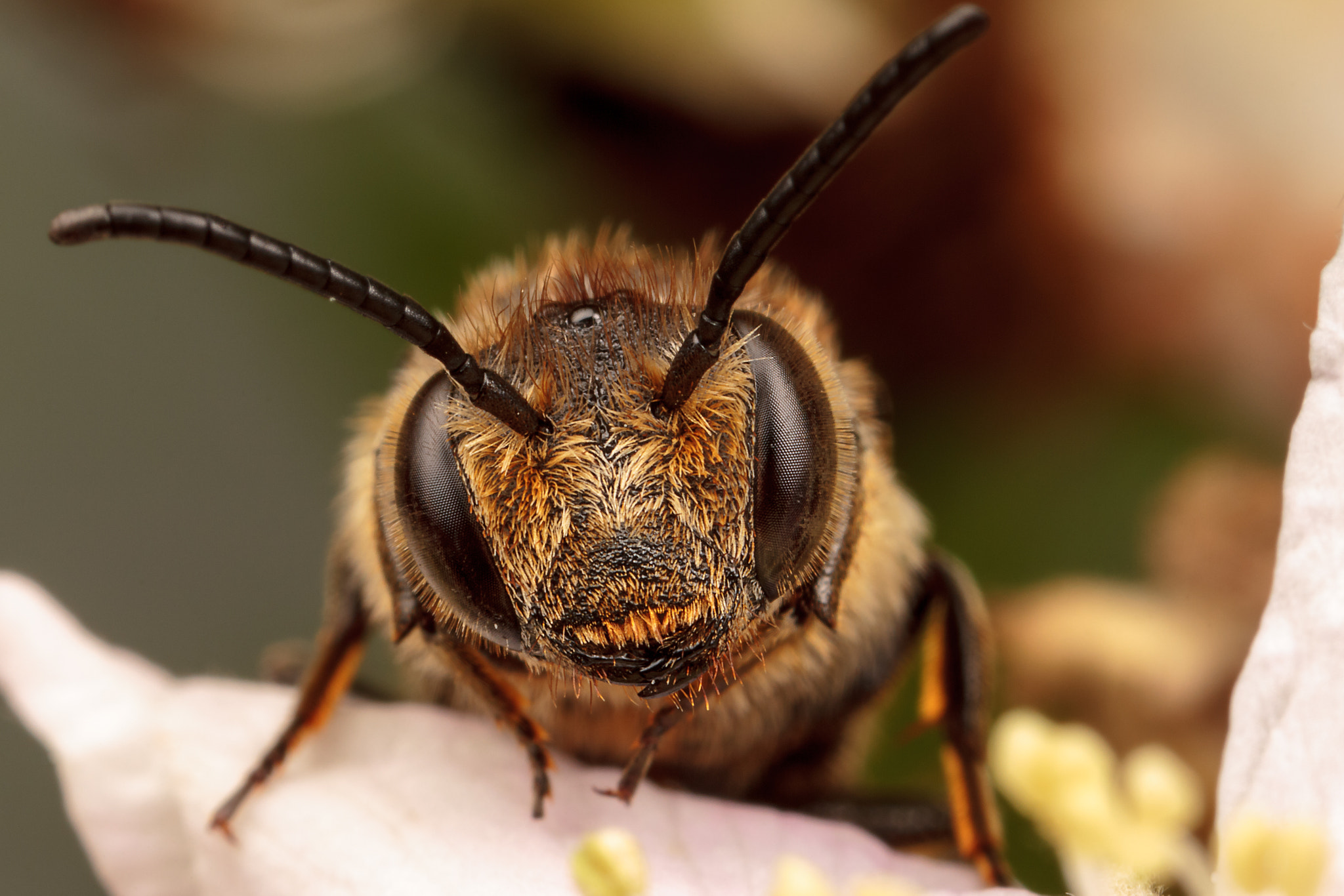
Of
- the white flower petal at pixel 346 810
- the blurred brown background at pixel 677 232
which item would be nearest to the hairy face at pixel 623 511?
the white flower petal at pixel 346 810

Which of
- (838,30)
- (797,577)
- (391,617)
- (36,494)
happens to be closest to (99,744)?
(391,617)

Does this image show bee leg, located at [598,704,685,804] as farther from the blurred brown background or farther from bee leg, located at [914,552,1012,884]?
the blurred brown background

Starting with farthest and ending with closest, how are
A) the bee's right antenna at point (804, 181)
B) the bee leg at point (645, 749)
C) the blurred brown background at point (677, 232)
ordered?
1. the blurred brown background at point (677, 232)
2. the bee leg at point (645, 749)
3. the bee's right antenna at point (804, 181)

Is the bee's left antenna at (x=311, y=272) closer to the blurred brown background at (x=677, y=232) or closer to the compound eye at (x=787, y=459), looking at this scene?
the compound eye at (x=787, y=459)

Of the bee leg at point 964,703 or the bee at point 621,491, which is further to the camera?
the bee leg at point 964,703

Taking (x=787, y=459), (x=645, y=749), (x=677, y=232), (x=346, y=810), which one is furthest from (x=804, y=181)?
(x=677, y=232)

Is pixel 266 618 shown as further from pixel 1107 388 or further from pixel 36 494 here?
pixel 1107 388

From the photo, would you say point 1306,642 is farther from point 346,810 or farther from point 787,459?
point 346,810
